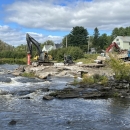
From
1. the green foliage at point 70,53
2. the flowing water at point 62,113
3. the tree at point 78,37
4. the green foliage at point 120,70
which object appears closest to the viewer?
the flowing water at point 62,113

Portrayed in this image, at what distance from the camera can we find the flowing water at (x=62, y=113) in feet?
57.8

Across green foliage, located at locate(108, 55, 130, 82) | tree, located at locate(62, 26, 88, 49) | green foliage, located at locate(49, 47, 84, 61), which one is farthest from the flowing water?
tree, located at locate(62, 26, 88, 49)

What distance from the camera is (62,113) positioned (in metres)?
21.0

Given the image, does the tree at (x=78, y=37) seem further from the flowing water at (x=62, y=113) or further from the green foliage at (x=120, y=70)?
the flowing water at (x=62, y=113)

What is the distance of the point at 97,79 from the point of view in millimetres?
37250

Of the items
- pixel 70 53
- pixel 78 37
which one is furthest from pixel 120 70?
pixel 78 37

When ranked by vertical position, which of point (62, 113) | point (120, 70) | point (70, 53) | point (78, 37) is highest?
point (78, 37)

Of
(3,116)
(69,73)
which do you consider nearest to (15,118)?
(3,116)

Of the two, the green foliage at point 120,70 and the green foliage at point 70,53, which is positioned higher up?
the green foliage at point 70,53

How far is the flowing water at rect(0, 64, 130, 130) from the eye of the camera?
17625 mm

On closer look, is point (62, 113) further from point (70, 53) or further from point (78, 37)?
point (78, 37)

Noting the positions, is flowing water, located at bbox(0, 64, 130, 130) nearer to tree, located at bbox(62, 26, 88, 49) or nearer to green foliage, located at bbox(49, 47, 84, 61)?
green foliage, located at bbox(49, 47, 84, 61)

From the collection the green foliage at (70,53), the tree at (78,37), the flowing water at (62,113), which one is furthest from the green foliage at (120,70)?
the tree at (78,37)

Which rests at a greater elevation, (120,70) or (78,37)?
(78,37)
